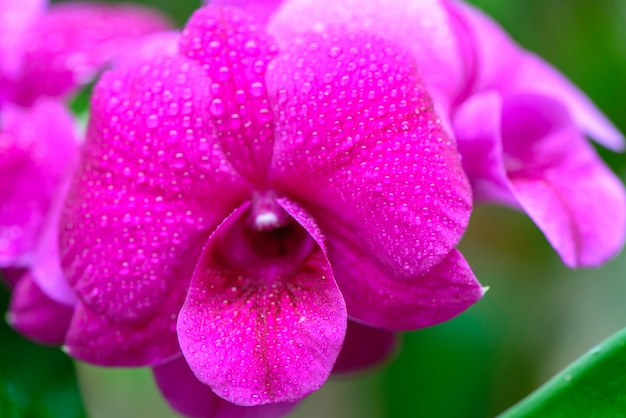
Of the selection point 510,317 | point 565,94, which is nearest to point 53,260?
point 565,94

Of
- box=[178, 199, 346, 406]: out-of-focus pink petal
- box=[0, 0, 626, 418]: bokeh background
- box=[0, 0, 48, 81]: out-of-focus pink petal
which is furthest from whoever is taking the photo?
box=[0, 0, 626, 418]: bokeh background

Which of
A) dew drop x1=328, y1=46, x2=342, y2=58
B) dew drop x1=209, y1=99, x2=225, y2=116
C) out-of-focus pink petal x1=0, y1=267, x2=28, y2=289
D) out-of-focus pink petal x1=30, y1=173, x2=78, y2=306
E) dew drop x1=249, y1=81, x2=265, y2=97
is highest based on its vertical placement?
dew drop x1=328, y1=46, x2=342, y2=58

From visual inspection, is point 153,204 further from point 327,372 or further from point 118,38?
point 118,38

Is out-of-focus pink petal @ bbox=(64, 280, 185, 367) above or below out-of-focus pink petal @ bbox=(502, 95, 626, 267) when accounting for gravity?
below

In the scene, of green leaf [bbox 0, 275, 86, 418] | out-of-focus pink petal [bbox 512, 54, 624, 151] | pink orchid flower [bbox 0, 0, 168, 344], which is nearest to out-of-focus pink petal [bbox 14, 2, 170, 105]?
pink orchid flower [bbox 0, 0, 168, 344]

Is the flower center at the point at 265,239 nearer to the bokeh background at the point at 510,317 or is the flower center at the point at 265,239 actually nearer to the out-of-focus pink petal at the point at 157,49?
the out-of-focus pink petal at the point at 157,49

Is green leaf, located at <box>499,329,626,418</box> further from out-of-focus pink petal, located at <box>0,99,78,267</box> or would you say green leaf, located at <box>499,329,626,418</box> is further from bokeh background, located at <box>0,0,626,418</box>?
bokeh background, located at <box>0,0,626,418</box>

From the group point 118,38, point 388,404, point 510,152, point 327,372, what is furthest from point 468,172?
point 388,404
